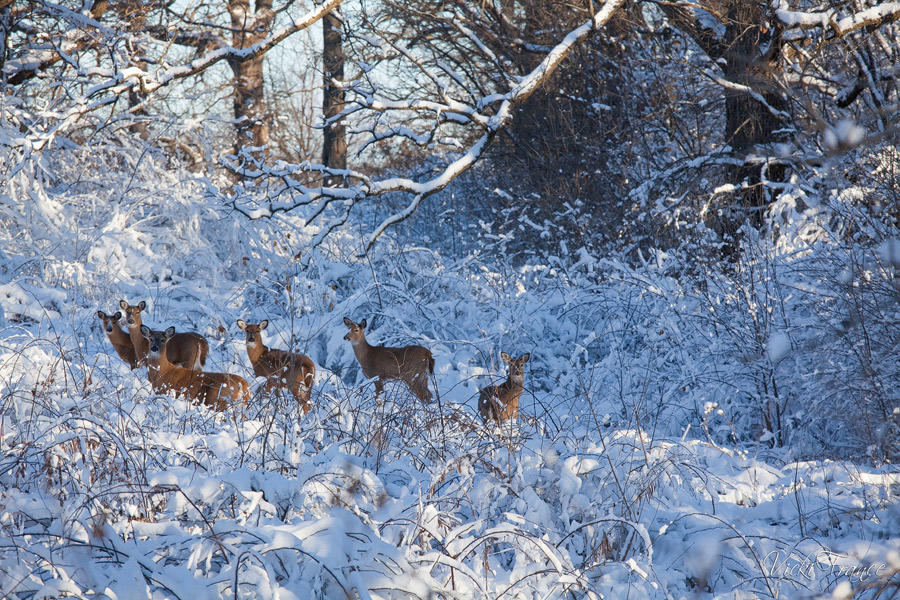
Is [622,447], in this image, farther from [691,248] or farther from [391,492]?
[691,248]

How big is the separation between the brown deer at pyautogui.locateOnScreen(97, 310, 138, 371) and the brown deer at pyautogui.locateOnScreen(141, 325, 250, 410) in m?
1.25

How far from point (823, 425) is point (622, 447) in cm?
289

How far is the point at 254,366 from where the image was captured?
7.59 meters

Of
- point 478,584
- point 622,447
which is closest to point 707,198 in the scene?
point 622,447

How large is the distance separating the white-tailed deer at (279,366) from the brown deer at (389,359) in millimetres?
746

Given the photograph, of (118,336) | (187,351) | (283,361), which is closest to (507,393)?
(283,361)

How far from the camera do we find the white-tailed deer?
529cm

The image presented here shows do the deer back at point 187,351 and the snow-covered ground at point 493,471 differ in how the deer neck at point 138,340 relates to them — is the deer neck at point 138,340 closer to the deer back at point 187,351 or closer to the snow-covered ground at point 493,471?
the deer back at point 187,351

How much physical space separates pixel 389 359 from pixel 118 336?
2.91m

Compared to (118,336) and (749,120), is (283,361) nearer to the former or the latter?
(118,336)

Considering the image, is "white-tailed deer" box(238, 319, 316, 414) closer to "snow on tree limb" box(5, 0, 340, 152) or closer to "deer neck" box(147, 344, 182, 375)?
"deer neck" box(147, 344, 182, 375)

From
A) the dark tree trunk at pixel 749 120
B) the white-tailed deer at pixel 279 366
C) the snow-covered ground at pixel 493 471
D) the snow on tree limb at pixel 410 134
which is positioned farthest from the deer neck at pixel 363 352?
the dark tree trunk at pixel 749 120

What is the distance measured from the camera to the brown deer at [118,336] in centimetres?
806

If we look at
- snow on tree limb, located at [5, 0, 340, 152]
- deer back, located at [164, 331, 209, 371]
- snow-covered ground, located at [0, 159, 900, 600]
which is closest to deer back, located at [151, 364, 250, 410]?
snow-covered ground, located at [0, 159, 900, 600]
